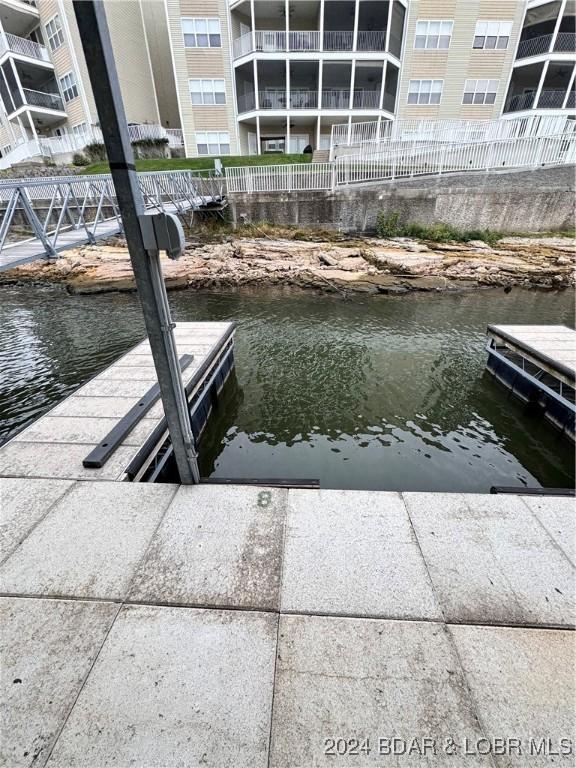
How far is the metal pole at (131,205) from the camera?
233 centimetres

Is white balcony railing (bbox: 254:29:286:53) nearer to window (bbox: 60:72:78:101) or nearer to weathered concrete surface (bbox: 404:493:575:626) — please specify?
window (bbox: 60:72:78:101)

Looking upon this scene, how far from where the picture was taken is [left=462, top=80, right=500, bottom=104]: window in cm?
2670

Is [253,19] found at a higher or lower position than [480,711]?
higher

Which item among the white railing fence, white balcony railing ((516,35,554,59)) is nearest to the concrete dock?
the white railing fence

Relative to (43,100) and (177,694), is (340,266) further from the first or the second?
(43,100)

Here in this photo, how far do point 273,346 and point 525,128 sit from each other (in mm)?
19771

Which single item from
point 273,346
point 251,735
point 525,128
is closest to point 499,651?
point 251,735

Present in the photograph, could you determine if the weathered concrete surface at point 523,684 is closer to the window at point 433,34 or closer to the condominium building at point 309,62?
the condominium building at point 309,62

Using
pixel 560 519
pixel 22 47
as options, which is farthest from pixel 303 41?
pixel 560 519

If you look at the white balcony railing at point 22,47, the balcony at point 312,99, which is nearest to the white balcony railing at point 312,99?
the balcony at point 312,99

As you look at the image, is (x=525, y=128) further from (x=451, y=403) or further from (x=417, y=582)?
(x=417, y=582)

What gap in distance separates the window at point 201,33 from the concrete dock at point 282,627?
33.3 meters

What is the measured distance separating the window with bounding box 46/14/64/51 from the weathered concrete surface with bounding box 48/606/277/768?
40.6m

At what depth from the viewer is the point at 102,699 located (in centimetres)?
225
